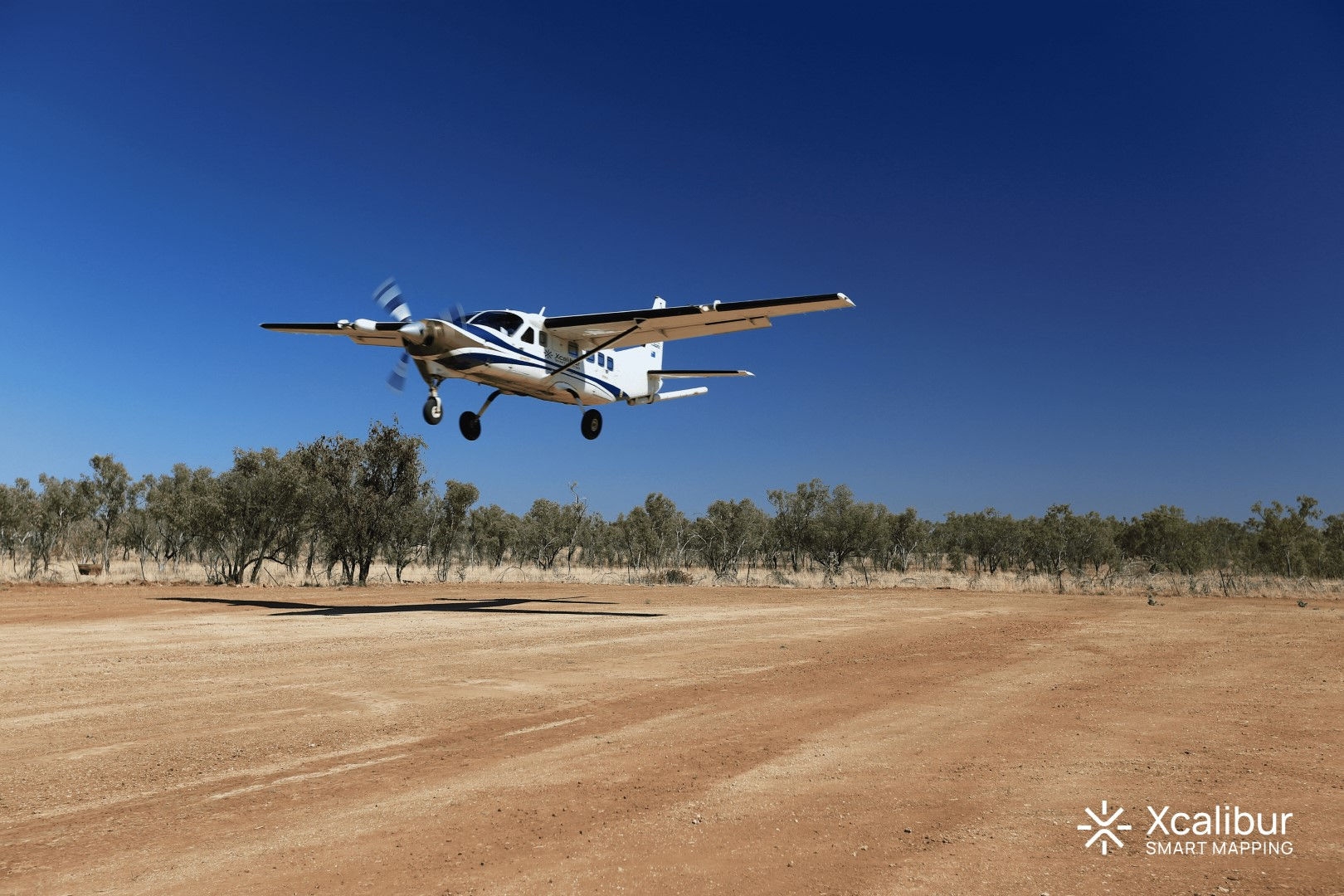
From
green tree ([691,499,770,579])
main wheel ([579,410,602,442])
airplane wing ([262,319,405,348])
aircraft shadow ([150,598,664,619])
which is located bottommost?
aircraft shadow ([150,598,664,619])

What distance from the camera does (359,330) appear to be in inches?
791

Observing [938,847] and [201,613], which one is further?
[201,613]

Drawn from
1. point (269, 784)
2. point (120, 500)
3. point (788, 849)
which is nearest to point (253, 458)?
point (120, 500)

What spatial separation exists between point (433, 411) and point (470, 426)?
274 centimetres

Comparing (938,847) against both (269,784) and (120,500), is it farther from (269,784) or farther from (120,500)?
(120,500)

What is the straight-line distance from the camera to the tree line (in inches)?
1407

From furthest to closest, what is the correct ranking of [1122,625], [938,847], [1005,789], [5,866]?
1. [1122,625]
2. [1005,789]
3. [938,847]
4. [5,866]

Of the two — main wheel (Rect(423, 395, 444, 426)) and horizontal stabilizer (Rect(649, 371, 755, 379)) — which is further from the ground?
horizontal stabilizer (Rect(649, 371, 755, 379))

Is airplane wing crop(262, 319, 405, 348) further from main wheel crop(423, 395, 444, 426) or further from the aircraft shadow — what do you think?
the aircraft shadow

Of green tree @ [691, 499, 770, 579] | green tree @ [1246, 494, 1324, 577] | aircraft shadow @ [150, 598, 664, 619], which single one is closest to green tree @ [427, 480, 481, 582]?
green tree @ [691, 499, 770, 579]

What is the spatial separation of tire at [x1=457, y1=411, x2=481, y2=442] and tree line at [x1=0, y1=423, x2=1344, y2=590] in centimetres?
1492

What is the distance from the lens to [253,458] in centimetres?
3569

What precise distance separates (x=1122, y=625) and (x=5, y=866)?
21053 mm

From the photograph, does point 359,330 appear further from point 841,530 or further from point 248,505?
point 841,530
